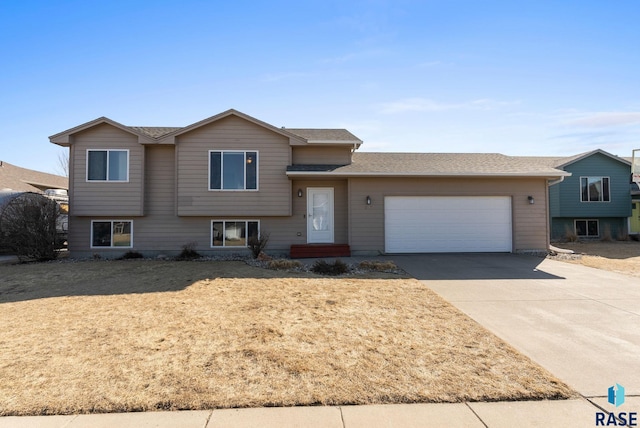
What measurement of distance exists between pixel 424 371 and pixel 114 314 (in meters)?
4.79

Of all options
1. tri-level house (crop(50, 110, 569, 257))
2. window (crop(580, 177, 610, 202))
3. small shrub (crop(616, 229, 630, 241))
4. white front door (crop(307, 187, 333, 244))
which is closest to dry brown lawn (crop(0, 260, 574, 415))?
tri-level house (crop(50, 110, 569, 257))

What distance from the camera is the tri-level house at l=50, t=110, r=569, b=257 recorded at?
11.9 metres

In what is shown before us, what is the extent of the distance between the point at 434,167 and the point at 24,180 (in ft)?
85.5

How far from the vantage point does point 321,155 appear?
1275 cm

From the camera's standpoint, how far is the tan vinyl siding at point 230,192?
12.0 meters

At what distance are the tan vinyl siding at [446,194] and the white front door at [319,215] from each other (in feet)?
3.09

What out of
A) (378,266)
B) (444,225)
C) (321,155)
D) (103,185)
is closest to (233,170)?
(321,155)

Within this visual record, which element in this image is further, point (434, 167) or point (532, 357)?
point (434, 167)

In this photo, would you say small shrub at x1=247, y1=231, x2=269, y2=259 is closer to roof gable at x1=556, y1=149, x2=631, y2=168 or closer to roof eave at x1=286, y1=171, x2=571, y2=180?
roof eave at x1=286, y1=171, x2=571, y2=180

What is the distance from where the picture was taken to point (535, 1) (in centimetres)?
900

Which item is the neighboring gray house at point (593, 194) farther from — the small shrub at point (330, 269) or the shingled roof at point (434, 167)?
the small shrub at point (330, 269)

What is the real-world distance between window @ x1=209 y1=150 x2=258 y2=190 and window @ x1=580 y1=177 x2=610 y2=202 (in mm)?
19969

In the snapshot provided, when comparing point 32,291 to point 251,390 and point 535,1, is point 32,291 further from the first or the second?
point 535,1

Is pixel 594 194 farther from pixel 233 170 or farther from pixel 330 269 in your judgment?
pixel 233 170
